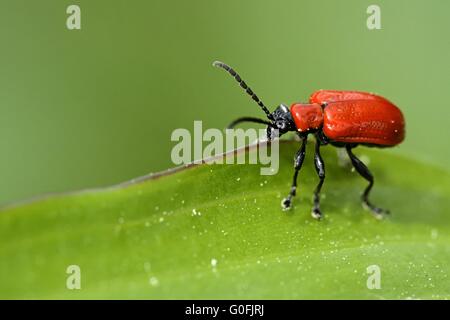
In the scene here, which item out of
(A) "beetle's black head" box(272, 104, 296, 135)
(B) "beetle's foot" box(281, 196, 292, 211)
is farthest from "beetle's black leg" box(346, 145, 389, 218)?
(B) "beetle's foot" box(281, 196, 292, 211)

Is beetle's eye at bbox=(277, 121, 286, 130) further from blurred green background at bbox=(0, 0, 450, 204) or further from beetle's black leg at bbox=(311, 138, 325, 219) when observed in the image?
blurred green background at bbox=(0, 0, 450, 204)

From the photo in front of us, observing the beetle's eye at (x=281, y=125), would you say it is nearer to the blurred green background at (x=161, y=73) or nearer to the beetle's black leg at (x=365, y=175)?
the beetle's black leg at (x=365, y=175)

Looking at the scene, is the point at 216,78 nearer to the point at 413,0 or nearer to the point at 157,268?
the point at 413,0

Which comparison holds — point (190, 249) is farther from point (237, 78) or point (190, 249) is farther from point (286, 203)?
point (237, 78)

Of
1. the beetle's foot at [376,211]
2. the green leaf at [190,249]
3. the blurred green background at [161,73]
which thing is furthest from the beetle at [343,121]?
the blurred green background at [161,73]

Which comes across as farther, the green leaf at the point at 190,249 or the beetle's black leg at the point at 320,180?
the beetle's black leg at the point at 320,180

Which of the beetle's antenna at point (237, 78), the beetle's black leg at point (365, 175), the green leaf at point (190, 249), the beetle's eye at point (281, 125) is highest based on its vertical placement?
the beetle's antenna at point (237, 78)
